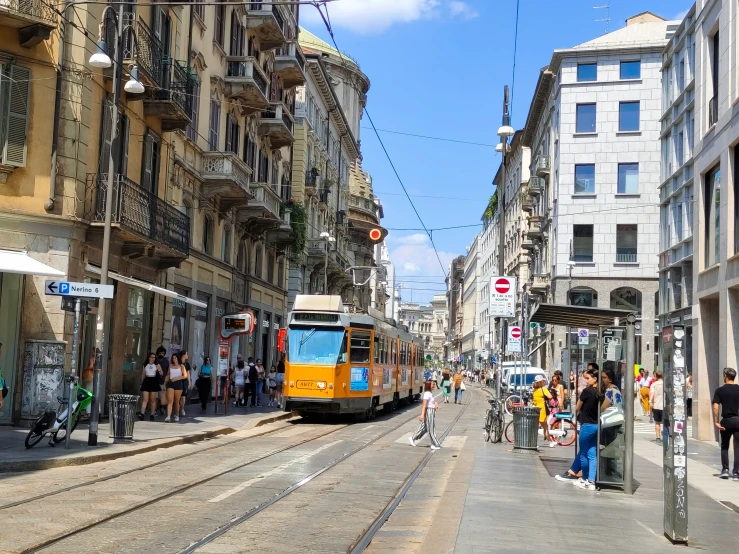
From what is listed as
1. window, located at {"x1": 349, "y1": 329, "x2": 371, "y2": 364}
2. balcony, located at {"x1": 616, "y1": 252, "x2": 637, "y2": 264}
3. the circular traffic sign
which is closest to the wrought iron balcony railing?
window, located at {"x1": 349, "y1": 329, "x2": 371, "y2": 364}

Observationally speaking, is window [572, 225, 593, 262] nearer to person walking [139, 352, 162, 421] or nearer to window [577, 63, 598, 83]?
window [577, 63, 598, 83]

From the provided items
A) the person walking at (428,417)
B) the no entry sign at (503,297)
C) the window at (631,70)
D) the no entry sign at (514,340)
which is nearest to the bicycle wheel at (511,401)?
the no entry sign at (514,340)

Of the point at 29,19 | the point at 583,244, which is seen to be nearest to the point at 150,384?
the point at 29,19

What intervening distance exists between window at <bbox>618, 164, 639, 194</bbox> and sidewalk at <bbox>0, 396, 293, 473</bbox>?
31.4 meters

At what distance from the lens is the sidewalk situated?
576 inches

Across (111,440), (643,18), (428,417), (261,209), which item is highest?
(643,18)

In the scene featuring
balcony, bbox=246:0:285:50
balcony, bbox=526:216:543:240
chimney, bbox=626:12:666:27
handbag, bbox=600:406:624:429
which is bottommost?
handbag, bbox=600:406:624:429

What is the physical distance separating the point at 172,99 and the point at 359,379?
9.32 meters

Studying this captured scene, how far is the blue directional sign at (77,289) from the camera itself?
52.6 ft

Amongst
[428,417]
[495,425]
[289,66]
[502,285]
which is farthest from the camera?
[289,66]

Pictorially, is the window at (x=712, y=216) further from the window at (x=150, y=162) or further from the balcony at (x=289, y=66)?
the balcony at (x=289, y=66)

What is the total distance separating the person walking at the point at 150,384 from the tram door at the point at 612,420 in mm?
12424

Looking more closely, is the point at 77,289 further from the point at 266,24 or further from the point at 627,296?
the point at 627,296

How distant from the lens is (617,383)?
13.9m
